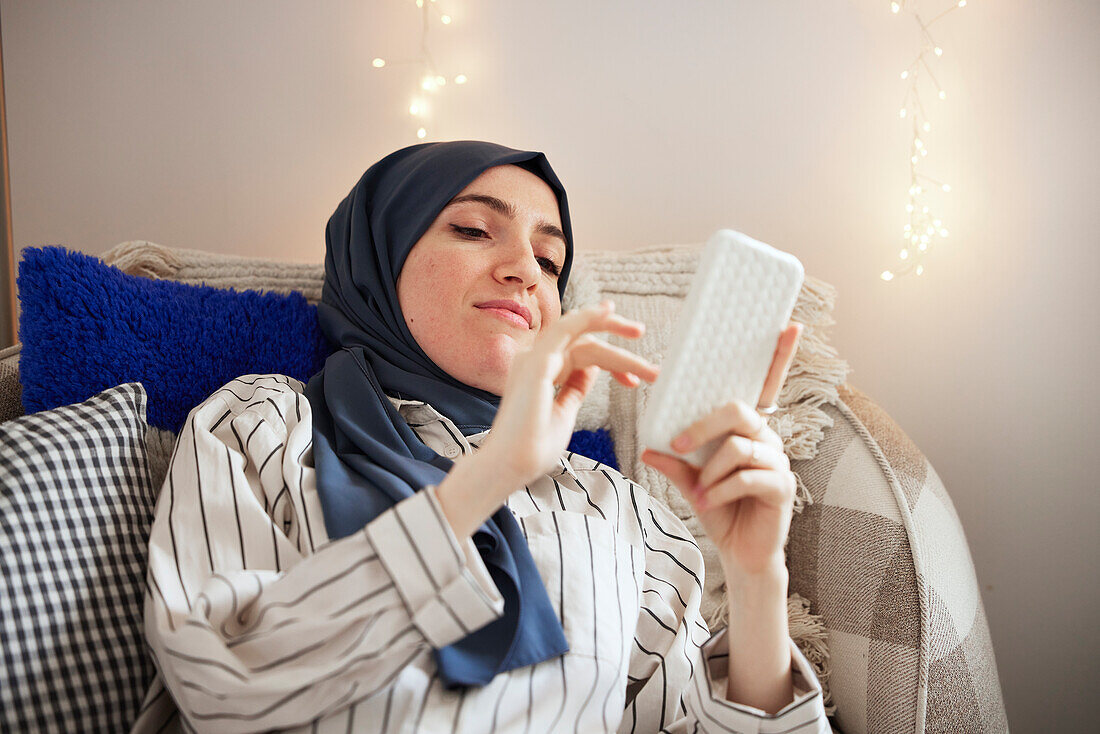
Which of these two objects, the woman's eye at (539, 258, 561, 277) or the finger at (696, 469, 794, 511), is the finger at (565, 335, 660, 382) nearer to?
the finger at (696, 469, 794, 511)

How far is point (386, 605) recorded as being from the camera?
0.62m

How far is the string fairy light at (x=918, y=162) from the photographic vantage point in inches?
58.8

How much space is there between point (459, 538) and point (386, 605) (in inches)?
3.3

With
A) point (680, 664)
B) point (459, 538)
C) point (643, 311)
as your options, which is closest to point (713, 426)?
point (459, 538)

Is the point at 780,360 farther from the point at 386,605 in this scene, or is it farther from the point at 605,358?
the point at 386,605

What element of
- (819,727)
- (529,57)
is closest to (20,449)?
(819,727)

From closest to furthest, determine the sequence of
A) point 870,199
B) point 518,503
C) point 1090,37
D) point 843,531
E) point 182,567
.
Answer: point 182,567, point 518,503, point 843,531, point 1090,37, point 870,199

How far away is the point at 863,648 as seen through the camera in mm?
1017

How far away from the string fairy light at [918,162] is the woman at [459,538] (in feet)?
2.78

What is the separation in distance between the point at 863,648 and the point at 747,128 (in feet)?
3.48

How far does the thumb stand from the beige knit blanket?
1.61 ft

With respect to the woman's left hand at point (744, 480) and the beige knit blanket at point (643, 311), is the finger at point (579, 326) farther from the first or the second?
the beige knit blanket at point (643, 311)

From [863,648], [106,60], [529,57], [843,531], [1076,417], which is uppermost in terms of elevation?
[529,57]

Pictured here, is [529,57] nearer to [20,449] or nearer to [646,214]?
[646,214]
